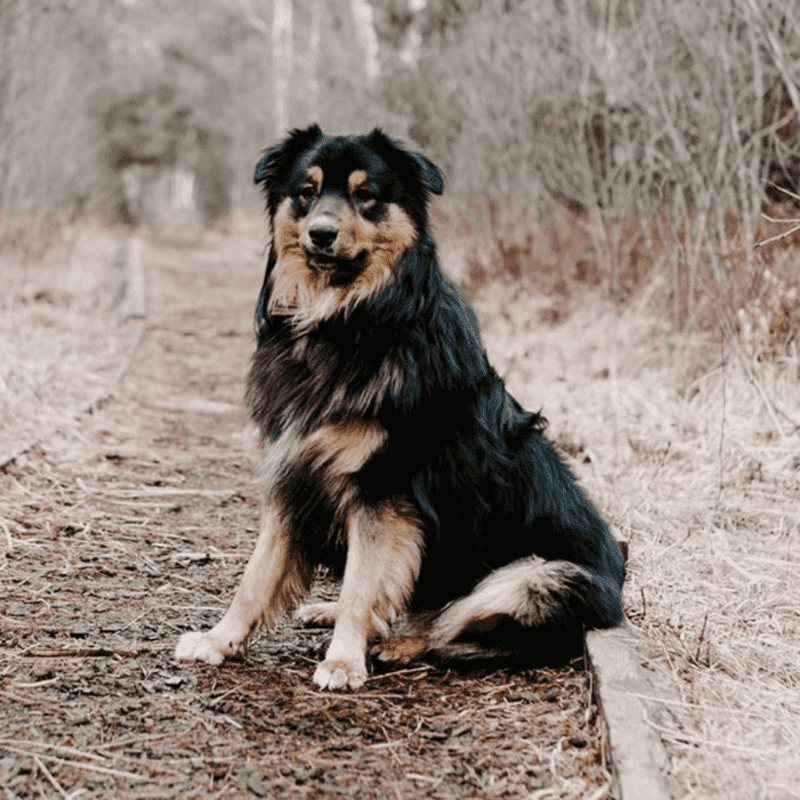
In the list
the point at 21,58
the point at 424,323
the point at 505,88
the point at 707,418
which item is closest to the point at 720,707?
the point at 424,323

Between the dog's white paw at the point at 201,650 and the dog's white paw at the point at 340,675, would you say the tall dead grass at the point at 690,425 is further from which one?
the dog's white paw at the point at 201,650

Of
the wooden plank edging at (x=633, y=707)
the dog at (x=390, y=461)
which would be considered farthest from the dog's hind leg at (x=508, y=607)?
the wooden plank edging at (x=633, y=707)

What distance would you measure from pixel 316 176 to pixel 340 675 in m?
1.72

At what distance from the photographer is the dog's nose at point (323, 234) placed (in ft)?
10.3

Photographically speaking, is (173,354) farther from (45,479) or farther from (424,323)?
(424,323)

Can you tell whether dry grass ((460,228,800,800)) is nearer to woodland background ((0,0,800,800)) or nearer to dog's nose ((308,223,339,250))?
woodland background ((0,0,800,800))

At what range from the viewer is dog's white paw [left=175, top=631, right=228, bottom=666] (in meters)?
2.99

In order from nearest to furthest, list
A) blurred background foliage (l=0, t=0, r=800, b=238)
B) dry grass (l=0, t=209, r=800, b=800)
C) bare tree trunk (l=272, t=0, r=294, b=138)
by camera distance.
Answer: dry grass (l=0, t=209, r=800, b=800), blurred background foliage (l=0, t=0, r=800, b=238), bare tree trunk (l=272, t=0, r=294, b=138)

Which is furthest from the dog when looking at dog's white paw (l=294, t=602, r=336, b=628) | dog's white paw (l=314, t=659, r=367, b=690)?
dog's white paw (l=294, t=602, r=336, b=628)

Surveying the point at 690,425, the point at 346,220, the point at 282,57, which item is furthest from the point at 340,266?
the point at 282,57

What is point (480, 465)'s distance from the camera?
3.11 m

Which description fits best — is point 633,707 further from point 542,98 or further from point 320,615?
point 542,98

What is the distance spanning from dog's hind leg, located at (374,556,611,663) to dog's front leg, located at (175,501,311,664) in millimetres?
423

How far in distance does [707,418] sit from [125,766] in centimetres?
400
